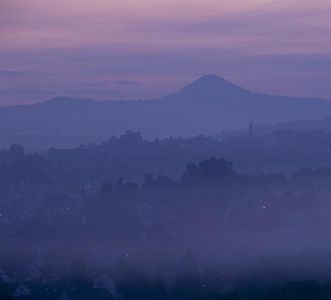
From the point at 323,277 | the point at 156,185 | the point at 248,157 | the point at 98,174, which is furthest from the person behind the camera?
the point at 248,157

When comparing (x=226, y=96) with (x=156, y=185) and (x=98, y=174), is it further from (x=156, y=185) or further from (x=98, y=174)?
(x=156, y=185)

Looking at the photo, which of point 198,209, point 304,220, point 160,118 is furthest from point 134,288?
point 160,118

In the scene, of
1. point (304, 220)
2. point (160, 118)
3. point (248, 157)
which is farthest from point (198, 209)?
point (160, 118)

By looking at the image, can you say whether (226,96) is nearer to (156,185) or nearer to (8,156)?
(8,156)

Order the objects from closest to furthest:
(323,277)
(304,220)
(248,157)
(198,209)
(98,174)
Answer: (323,277), (304,220), (198,209), (98,174), (248,157)

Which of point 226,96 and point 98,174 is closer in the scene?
point 98,174

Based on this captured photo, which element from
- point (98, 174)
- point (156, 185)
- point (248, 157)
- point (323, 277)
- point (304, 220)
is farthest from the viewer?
point (248, 157)
